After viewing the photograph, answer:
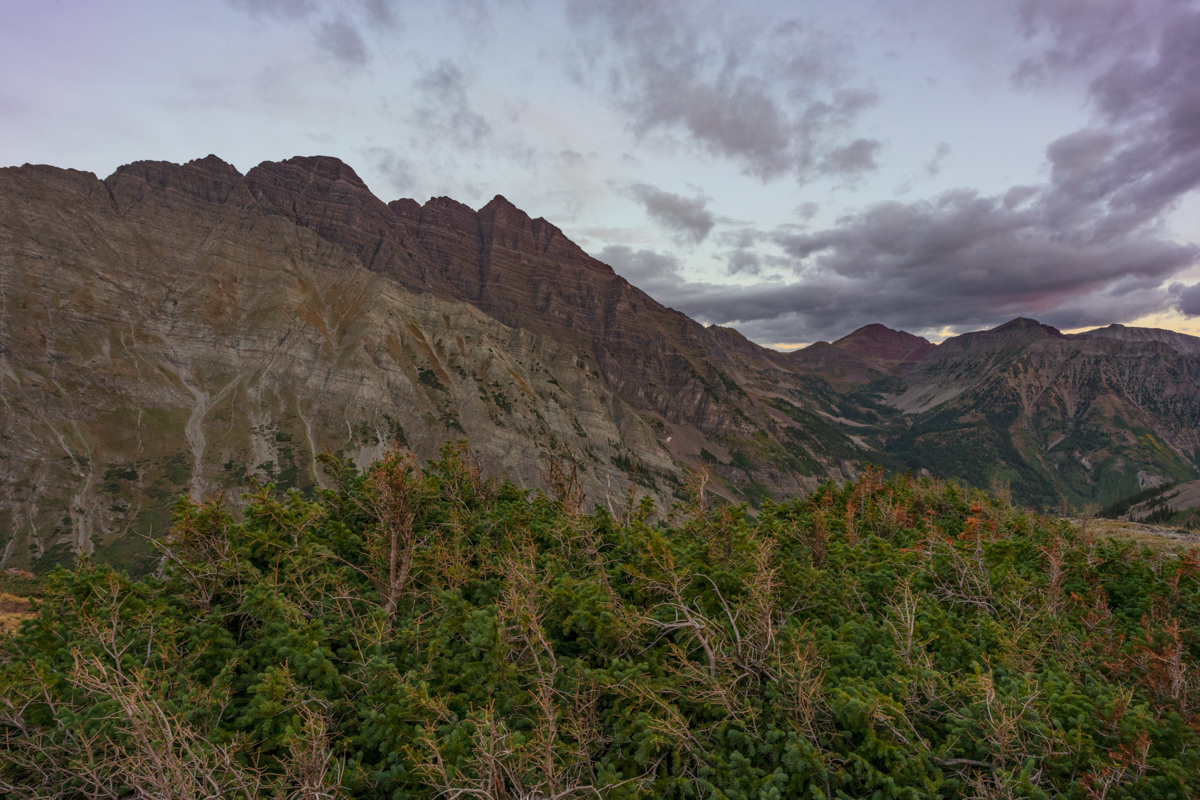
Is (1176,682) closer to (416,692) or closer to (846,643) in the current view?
(846,643)

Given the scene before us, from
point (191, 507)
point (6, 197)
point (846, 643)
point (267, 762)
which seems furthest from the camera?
point (6, 197)

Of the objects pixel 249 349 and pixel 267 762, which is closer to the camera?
pixel 267 762

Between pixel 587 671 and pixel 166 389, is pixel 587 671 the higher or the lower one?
the lower one

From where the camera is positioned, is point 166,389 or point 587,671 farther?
point 166,389

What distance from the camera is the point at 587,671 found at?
9.43 meters

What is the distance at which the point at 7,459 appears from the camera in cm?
12288

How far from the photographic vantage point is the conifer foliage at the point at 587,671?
7.51 m

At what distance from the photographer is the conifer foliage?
7512 millimetres

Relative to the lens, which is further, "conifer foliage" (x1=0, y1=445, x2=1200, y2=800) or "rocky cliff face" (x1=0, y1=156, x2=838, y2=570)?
"rocky cliff face" (x1=0, y1=156, x2=838, y2=570)

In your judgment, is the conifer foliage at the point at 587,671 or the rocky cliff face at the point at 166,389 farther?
the rocky cliff face at the point at 166,389

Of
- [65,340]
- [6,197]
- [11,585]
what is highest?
[6,197]

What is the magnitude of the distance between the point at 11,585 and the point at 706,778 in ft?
194

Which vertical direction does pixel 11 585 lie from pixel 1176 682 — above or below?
below

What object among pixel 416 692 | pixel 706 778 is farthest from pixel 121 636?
pixel 706 778
